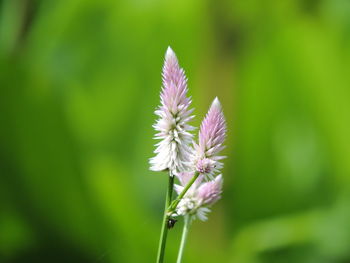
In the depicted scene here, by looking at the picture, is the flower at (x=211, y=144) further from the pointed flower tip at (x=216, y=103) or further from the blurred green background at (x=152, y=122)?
the blurred green background at (x=152, y=122)

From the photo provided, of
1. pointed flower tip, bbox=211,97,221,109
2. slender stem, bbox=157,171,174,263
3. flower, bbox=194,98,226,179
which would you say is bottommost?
slender stem, bbox=157,171,174,263

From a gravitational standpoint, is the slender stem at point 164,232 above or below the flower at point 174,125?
below

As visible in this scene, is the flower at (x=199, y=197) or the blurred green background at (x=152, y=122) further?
the blurred green background at (x=152, y=122)

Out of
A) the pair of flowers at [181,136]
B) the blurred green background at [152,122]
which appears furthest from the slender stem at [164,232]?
the blurred green background at [152,122]

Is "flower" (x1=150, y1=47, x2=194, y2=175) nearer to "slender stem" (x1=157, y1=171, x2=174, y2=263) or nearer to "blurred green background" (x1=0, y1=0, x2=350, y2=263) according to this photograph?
"slender stem" (x1=157, y1=171, x2=174, y2=263)

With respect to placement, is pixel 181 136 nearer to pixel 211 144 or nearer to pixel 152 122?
pixel 211 144

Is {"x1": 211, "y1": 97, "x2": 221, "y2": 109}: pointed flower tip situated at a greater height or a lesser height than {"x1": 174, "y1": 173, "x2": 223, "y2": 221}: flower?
greater

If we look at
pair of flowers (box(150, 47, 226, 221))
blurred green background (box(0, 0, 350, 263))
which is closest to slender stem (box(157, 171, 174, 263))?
pair of flowers (box(150, 47, 226, 221))
